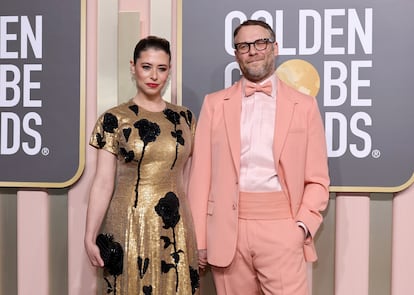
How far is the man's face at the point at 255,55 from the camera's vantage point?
1957 millimetres

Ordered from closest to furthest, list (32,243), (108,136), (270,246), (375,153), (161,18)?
(270,246), (108,136), (375,153), (161,18), (32,243)

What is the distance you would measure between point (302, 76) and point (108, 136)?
91cm

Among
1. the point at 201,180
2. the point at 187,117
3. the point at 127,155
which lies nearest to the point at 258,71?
the point at 187,117

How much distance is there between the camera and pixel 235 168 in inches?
77.7

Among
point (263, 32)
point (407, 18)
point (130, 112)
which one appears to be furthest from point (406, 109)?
point (130, 112)

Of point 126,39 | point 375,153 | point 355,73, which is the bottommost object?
point 375,153

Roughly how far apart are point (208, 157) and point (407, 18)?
42.8 inches

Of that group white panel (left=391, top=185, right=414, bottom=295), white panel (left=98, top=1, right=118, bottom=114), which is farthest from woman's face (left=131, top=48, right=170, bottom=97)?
white panel (left=391, top=185, right=414, bottom=295)

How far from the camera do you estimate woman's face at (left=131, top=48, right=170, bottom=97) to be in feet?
6.67

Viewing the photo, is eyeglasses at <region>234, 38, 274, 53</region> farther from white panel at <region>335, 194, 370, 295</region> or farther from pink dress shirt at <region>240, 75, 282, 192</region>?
white panel at <region>335, 194, 370, 295</region>

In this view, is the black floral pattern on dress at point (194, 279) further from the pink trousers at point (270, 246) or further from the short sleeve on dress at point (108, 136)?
the short sleeve on dress at point (108, 136)

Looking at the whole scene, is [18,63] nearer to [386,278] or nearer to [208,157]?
[208,157]

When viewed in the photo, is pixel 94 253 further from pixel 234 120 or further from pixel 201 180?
pixel 234 120

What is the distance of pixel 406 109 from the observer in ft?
7.59
